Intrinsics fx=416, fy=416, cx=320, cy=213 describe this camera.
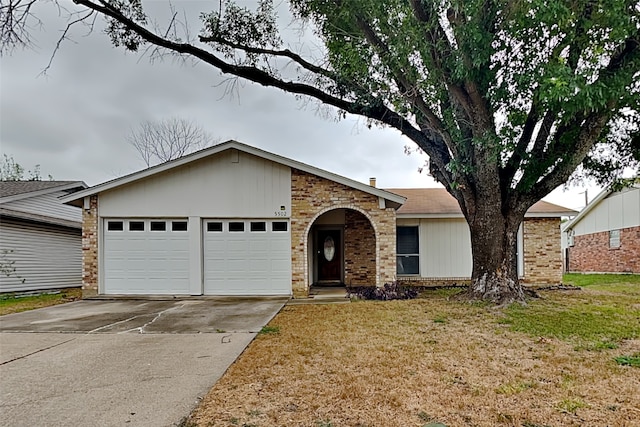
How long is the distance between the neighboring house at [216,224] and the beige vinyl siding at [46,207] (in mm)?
4838

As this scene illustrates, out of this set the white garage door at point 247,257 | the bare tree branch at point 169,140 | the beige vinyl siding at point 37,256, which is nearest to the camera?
the white garage door at point 247,257

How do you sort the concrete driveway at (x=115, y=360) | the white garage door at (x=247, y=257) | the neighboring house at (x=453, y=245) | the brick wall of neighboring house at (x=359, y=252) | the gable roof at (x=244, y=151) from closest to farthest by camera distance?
the concrete driveway at (x=115, y=360)
the gable roof at (x=244, y=151)
the white garage door at (x=247, y=257)
the neighboring house at (x=453, y=245)
the brick wall of neighboring house at (x=359, y=252)

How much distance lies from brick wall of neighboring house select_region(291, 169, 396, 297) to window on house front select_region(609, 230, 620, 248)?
50.8ft

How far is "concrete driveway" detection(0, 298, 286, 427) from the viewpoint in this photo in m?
3.60

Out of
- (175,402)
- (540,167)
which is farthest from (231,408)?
(540,167)

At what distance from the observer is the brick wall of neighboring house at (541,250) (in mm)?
13688

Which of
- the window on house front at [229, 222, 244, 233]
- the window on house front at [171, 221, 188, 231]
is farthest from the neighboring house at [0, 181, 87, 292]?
the window on house front at [229, 222, 244, 233]

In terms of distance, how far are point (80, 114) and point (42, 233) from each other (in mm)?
Result: 6774

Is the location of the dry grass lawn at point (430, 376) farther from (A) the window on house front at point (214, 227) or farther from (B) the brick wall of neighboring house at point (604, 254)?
(B) the brick wall of neighboring house at point (604, 254)

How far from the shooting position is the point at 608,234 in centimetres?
2133

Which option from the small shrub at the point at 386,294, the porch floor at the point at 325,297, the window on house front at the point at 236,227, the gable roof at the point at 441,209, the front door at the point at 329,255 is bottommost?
the porch floor at the point at 325,297

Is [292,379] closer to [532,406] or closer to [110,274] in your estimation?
[532,406]

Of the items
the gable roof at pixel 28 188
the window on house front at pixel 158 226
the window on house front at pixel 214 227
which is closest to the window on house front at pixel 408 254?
the window on house front at pixel 214 227

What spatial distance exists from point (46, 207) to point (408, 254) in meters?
13.8
